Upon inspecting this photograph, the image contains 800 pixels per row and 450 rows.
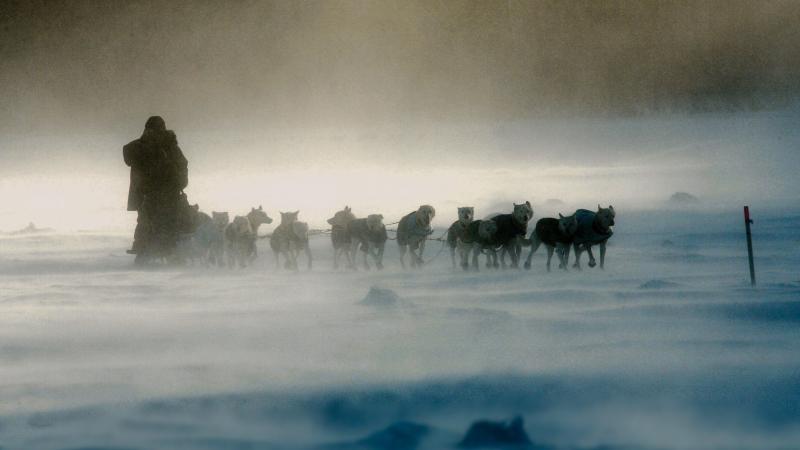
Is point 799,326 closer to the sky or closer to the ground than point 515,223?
closer to the ground

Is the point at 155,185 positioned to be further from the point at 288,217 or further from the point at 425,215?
the point at 425,215

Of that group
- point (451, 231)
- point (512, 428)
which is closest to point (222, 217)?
point (451, 231)

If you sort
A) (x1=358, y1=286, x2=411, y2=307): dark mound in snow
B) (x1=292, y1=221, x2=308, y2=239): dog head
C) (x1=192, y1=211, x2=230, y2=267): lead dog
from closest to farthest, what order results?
(x1=358, y1=286, x2=411, y2=307): dark mound in snow → (x1=292, y1=221, x2=308, y2=239): dog head → (x1=192, y1=211, x2=230, y2=267): lead dog

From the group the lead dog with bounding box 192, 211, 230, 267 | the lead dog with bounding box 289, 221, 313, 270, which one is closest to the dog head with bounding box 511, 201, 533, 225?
the lead dog with bounding box 289, 221, 313, 270

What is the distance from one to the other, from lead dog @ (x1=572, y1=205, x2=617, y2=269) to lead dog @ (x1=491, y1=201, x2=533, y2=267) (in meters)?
1.02

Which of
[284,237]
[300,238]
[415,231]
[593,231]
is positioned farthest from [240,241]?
[593,231]

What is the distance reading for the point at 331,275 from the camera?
71.5 feet

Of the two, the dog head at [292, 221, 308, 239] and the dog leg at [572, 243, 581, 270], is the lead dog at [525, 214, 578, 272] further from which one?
the dog head at [292, 221, 308, 239]

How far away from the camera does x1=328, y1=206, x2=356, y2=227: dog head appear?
23922mm

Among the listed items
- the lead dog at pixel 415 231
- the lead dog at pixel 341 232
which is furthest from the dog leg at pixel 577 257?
the lead dog at pixel 341 232

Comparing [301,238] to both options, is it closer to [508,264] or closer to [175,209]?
[175,209]

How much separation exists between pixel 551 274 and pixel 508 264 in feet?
11.7

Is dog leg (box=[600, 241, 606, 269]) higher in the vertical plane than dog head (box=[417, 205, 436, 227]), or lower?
lower

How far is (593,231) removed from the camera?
21703 millimetres
